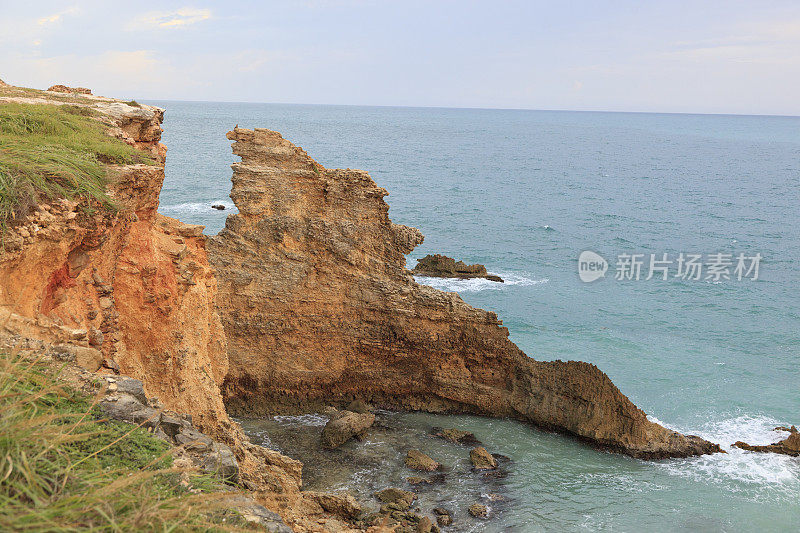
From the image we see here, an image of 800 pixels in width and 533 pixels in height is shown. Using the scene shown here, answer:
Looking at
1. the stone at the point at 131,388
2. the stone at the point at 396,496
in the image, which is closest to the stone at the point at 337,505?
the stone at the point at 396,496

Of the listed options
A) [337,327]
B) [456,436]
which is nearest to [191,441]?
[337,327]

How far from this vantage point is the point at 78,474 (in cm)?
513

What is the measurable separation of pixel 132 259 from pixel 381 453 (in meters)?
12.1

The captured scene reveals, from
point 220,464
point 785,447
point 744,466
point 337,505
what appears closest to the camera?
point 220,464

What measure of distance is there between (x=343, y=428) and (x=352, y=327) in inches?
143

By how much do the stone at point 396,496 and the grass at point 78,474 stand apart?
1259cm

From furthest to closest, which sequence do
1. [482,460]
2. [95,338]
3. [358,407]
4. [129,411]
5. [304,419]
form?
[358,407] → [304,419] → [482,460] → [95,338] → [129,411]

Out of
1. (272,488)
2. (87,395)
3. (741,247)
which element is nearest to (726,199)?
(741,247)

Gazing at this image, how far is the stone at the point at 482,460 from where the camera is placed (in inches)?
814

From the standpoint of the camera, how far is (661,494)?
2000cm

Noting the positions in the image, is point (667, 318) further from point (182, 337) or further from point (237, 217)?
point (182, 337)

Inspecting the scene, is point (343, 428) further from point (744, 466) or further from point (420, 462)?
point (744, 466)

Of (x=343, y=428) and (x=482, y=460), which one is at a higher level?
(x=343, y=428)

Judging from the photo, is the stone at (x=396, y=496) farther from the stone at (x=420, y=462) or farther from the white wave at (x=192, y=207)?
the white wave at (x=192, y=207)
